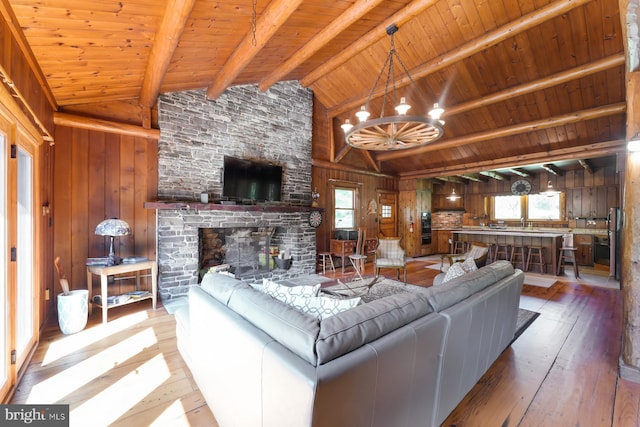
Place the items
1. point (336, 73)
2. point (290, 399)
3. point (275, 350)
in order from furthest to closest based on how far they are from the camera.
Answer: point (336, 73), point (275, 350), point (290, 399)

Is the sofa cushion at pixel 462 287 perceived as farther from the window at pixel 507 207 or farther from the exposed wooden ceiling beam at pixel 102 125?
the window at pixel 507 207

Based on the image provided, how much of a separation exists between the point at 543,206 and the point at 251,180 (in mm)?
9291

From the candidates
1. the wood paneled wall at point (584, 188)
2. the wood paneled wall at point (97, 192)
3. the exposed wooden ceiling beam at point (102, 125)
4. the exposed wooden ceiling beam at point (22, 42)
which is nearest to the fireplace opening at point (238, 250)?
the wood paneled wall at point (97, 192)

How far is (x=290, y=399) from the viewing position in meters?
1.01

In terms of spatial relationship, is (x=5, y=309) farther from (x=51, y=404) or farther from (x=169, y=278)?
(x=169, y=278)

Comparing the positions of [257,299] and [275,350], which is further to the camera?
[257,299]

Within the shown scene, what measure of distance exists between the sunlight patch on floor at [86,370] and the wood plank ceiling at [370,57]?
9.17ft

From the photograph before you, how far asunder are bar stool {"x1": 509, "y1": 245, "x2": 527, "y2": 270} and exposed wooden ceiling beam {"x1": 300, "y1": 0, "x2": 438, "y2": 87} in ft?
18.5


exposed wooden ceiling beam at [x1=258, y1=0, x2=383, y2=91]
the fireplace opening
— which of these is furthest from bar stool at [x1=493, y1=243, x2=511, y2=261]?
exposed wooden ceiling beam at [x1=258, y1=0, x2=383, y2=91]

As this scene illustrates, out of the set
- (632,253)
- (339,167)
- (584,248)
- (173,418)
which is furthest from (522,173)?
(173,418)

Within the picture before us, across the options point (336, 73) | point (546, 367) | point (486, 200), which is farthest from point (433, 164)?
point (546, 367)

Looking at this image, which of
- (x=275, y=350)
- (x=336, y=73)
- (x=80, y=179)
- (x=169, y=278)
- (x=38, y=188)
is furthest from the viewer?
(x=336, y=73)

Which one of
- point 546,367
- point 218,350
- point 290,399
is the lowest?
point 546,367

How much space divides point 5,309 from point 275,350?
2273 mm
